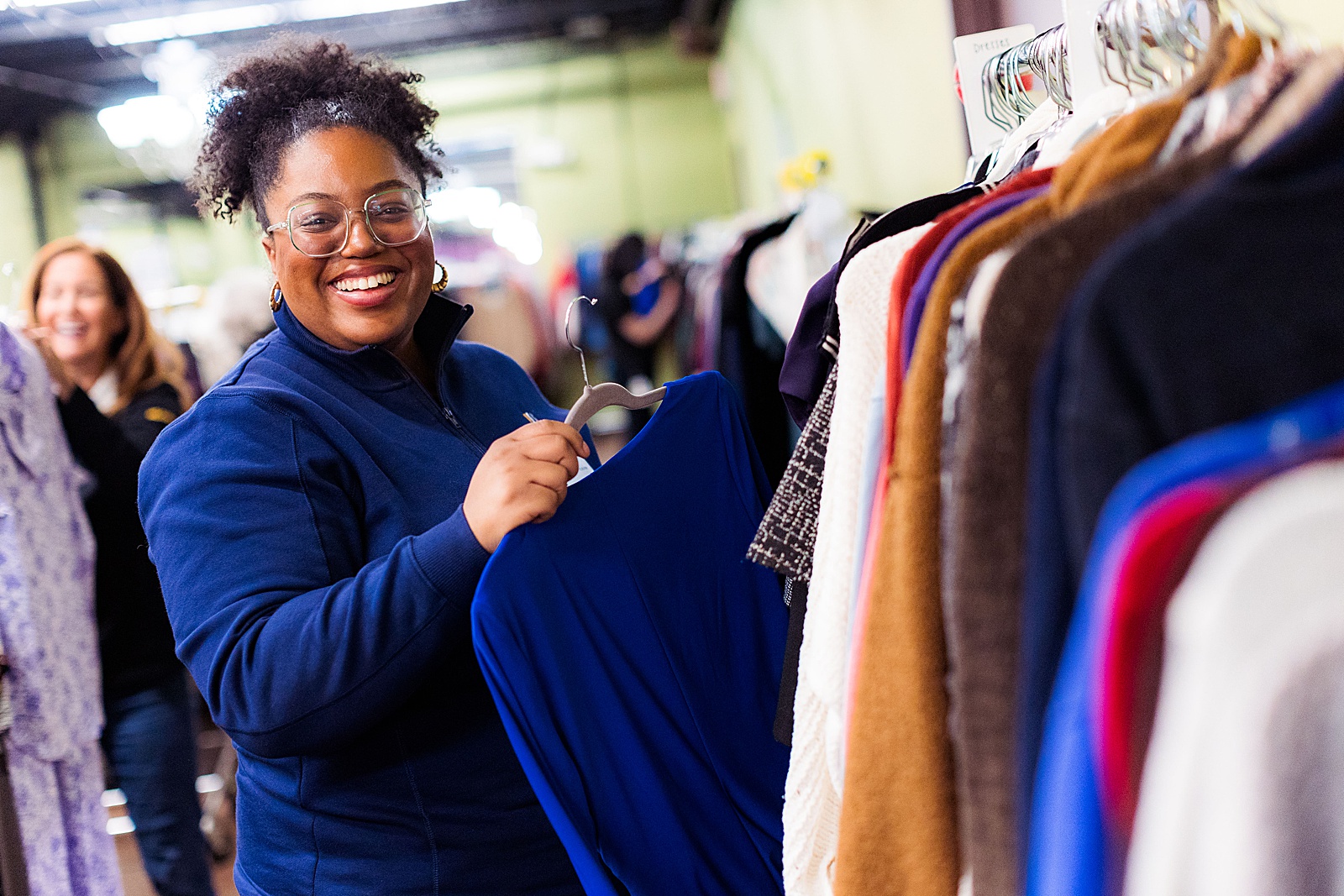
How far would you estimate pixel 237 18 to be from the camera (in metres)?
7.12

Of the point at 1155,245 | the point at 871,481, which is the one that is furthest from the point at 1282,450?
the point at 871,481

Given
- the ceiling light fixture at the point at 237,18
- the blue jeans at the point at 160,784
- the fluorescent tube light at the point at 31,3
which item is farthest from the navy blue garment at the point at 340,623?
the ceiling light fixture at the point at 237,18

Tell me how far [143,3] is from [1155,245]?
25.4 feet

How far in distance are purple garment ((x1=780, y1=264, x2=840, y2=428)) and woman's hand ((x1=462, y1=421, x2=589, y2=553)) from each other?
255 mm

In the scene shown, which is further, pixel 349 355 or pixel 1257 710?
pixel 349 355

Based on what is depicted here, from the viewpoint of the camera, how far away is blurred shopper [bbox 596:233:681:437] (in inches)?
240

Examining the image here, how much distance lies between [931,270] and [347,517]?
0.75 metres

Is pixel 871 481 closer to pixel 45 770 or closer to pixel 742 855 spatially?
pixel 742 855

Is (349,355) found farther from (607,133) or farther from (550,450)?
(607,133)

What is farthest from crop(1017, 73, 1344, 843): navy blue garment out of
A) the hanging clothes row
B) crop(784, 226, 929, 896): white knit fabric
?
crop(784, 226, 929, 896): white knit fabric

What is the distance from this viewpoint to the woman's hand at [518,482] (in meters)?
1.15

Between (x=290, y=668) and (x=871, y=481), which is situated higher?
(x=871, y=481)

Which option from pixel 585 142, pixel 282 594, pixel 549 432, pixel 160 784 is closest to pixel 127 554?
pixel 160 784

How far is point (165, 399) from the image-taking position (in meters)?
2.87
